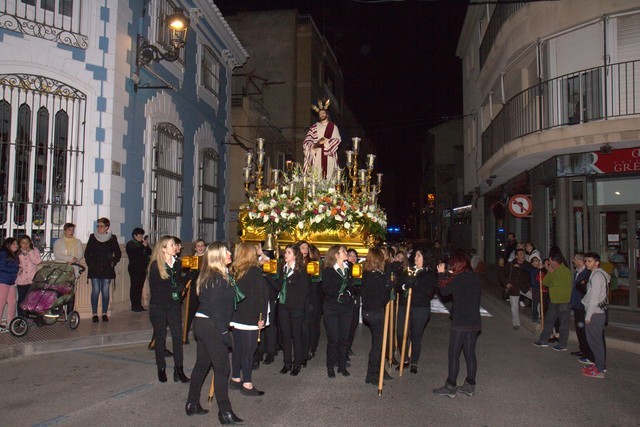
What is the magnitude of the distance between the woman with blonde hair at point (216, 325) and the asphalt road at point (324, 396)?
34 cm

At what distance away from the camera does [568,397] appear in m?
6.43

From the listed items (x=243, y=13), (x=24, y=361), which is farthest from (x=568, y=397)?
(x=243, y=13)

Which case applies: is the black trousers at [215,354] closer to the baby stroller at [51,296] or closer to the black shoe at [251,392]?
the black shoe at [251,392]

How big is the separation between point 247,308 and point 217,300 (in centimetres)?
102

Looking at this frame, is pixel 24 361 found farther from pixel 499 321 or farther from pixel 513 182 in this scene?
pixel 513 182

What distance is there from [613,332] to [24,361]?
10.4 metres

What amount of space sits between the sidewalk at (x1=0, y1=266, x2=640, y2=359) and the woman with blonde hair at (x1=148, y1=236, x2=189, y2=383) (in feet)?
9.75

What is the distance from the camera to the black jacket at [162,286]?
6.32m

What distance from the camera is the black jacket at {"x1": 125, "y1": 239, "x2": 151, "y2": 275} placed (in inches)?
434

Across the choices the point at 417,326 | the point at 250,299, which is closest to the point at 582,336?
the point at 417,326

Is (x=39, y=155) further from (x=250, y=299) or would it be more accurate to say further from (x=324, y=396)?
(x=324, y=396)

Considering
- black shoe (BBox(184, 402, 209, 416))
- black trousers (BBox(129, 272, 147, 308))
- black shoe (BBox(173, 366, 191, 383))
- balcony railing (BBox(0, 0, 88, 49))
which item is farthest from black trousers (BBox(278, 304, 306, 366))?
balcony railing (BBox(0, 0, 88, 49))

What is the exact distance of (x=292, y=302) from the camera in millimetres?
7258

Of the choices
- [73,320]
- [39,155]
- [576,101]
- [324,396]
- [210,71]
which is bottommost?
[324,396]
